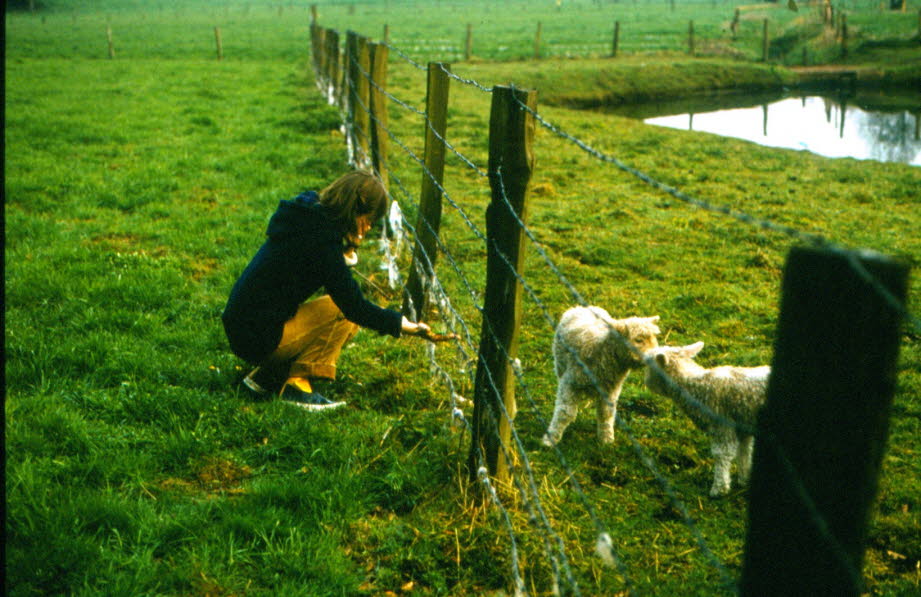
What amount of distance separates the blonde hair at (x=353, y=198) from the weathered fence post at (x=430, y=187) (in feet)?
2.92

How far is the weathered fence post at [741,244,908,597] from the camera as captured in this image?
1.29 metres

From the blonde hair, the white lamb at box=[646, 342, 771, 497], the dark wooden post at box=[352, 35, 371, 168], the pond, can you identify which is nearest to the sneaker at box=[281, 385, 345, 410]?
the blonde hair

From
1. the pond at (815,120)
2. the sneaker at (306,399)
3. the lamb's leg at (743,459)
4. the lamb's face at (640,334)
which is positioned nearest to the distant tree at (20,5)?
the pond at (815,120)

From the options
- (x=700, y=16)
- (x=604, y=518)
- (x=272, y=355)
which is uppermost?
(x=700, y=16)

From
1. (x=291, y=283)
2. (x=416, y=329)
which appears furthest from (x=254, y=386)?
(x=416, y=329)

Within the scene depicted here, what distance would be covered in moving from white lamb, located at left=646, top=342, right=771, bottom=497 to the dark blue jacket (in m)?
1.44

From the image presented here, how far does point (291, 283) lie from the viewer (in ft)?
14.3

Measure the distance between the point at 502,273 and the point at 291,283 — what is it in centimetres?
152

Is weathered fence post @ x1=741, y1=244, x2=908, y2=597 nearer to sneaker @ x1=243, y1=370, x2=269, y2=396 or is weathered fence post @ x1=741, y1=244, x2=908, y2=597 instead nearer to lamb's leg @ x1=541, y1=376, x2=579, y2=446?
lamb's leg @ x1=541, y1=376, x2=579, y2=446

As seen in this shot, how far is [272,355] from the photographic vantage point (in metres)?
4.49

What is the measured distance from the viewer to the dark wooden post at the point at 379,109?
279 inches

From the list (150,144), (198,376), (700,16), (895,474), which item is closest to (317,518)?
(198,376)

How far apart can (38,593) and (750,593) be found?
264 centimetres

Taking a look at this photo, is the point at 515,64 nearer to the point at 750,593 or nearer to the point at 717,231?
the point at 717,231
